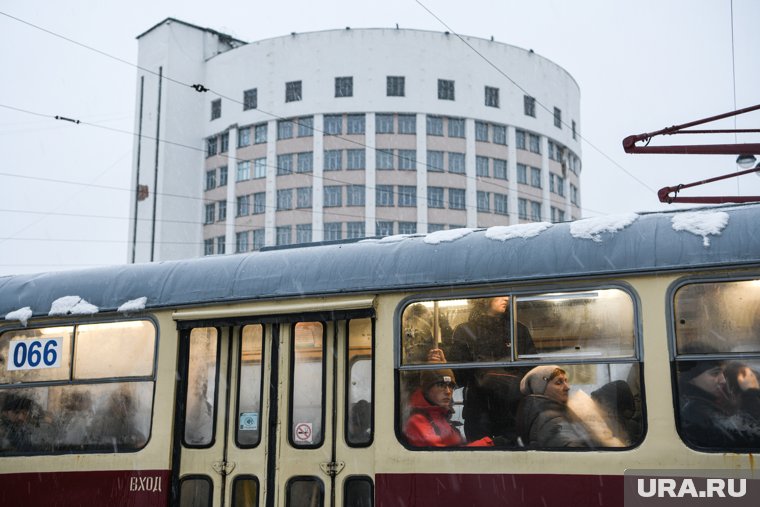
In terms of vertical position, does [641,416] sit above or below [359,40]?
below

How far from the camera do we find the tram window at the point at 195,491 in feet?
22.5

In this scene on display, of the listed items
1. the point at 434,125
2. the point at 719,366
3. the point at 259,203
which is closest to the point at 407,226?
the point at 434,125

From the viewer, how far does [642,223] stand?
19.5 ft

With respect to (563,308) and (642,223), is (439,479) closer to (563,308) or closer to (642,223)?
(563,308)

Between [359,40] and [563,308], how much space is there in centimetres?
6092

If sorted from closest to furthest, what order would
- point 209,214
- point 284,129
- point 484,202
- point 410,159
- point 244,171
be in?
point 410,159, point 284,129, point 484,202, point 244,171, point 209,214

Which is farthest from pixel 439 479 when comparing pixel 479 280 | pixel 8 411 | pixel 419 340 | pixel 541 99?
pixel 541 99

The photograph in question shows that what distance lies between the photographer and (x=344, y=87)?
212 ft

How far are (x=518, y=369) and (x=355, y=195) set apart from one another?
5848 centimetres

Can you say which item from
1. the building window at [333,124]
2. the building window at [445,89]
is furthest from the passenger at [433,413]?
the building window at [445,89]

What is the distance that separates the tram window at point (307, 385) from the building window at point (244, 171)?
60.9 meters

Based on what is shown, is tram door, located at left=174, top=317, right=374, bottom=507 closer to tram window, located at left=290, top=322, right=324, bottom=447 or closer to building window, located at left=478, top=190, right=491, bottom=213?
tram window, located at left=290, top=322, right=324, bottom=447

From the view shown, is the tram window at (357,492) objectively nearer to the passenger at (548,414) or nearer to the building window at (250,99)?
the passenger at (548,414)

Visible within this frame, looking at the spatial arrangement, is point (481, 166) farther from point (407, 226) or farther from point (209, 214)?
point (209, 214)
